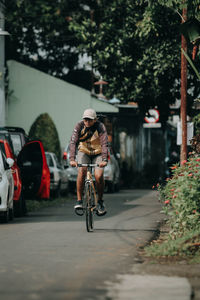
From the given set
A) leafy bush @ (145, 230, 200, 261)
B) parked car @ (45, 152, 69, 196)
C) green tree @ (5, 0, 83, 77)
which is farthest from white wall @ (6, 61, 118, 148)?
leafy bush @ (145, 230, 200, 261)

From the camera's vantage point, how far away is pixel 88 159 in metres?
13.1

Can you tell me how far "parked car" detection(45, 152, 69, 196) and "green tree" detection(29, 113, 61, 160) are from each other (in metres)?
6.03

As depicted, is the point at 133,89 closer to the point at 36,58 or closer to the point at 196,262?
the point at 36,58

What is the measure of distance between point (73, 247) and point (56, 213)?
290 inches

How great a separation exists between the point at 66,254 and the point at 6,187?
4.73m

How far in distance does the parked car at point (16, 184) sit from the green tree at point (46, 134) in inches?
642

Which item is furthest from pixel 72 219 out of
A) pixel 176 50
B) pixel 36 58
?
pixel 36 58

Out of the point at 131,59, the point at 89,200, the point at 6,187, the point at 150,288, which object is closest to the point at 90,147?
the point at 89,200

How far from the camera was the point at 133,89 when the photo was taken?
28578 millimetres

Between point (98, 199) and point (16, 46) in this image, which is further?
point (16, 46)

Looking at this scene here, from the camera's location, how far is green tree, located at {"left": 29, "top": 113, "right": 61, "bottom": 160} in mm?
33375

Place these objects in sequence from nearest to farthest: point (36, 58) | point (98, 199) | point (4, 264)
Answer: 1. point (4, 264)
2. point (98, 199)
3. point (36, 58)

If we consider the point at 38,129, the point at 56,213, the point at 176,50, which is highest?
the point at 176,50

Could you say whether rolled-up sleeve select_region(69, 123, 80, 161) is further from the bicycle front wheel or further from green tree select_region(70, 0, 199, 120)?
green tree select_region(70, 0, 199, 120)
